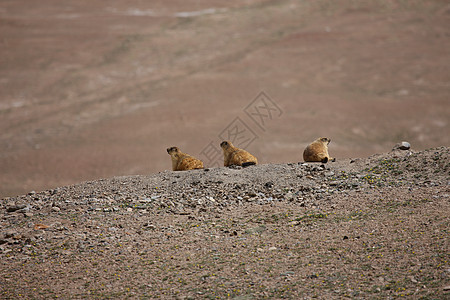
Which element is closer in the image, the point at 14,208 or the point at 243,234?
the point at 243,234

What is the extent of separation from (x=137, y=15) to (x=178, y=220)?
2380cm

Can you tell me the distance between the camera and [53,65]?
22.3 meters

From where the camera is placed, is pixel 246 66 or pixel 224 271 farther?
pixel 246 66

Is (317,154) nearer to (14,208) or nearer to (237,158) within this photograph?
(237,158)

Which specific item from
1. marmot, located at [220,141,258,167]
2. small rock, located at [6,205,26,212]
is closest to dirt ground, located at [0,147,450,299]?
small rock, located at [6,205,26,212]

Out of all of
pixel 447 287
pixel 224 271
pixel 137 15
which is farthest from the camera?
pixel 137 15

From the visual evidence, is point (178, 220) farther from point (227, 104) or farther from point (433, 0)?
point (433, 0)

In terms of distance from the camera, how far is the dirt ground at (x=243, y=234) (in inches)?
186

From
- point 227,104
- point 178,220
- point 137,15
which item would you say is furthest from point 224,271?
point 137,15


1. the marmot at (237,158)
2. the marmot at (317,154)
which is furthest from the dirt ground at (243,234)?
the marmot at (237,158)

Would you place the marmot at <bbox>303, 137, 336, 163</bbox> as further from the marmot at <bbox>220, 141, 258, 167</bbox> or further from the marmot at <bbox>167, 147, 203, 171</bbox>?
the marmot at <bbox>167, 147, 203, 171</bbox>

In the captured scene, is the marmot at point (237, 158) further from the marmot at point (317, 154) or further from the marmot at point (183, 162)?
the marmot at point (317, 154)

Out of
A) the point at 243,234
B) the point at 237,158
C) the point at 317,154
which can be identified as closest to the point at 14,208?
the point at 243,234

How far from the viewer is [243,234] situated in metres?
5.97
